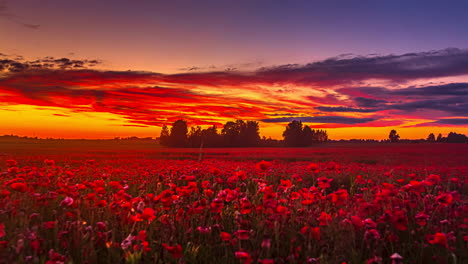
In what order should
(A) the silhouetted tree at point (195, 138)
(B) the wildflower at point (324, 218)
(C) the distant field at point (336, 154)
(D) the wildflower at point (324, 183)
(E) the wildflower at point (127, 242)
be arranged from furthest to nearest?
(A) the silhouetted tree at point (195, 138) < (C) the distant field at point (336, 154) < (D) the wildflower at point (324, 183) < (B) the wildflower at point (324, 218) < (E) the wildflower at point (127, 242)

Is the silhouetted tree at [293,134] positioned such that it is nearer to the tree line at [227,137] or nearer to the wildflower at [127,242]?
the tree line at [227,137]

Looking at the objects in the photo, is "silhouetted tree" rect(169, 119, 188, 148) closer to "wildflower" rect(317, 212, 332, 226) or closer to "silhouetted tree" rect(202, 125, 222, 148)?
"silhouetted tree" rect(202, 125, 222, 148)

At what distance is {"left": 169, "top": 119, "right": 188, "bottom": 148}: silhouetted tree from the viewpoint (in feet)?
220

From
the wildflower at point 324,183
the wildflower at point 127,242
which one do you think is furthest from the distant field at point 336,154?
the wildflower at point 127,242

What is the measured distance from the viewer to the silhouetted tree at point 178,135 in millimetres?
67106

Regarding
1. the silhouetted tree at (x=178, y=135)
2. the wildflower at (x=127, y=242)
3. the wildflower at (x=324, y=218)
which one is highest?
the silhouetted tree at (x=178, y=135)

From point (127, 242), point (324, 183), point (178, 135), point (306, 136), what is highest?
point (306, 136)

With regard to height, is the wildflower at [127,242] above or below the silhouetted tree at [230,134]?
below

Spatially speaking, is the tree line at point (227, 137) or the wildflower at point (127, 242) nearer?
the wildflower at point (127, 242)

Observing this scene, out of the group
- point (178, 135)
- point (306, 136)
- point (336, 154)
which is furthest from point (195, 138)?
point (336, 154)

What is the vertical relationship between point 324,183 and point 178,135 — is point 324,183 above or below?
below

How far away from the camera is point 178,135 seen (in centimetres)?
6788

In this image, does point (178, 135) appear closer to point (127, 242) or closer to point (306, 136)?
point (306, 136)

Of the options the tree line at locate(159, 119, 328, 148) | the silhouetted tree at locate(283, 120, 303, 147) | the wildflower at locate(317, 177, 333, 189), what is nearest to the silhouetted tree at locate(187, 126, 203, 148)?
the tree line at locate(159, 119, 328, 148)
